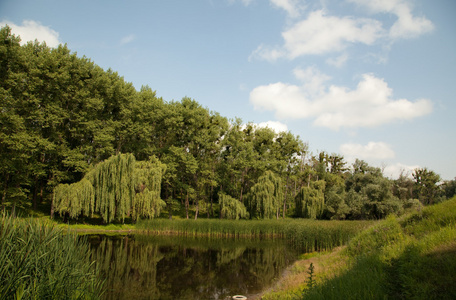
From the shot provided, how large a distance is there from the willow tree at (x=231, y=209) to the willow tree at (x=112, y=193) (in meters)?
7.77

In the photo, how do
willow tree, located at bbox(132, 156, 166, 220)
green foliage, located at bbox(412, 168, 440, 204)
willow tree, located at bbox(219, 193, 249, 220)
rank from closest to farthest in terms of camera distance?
1. willow tree, located at bbox(132, 156, 166, 220)
2. willow tree, located at bbox(219, 193, 249, 220)
3. green foliage, located at bbox(412, 168, 440, 204)

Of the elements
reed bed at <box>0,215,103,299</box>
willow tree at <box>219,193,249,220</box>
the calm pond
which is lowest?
the calm pond

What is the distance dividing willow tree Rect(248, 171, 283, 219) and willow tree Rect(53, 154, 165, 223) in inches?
478

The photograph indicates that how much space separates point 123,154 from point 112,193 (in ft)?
14.0

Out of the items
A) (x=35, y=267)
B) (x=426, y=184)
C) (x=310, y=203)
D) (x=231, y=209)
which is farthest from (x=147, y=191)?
(x=426, y=184)

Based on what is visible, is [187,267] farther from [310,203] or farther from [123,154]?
[310,203]

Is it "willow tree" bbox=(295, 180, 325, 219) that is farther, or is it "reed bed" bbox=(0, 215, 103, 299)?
"willow tree" bbox=(295, 180, 325, 219)

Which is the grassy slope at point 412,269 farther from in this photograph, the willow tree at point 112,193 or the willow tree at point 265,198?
the willow tree at point 265,198

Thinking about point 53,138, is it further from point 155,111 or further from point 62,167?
point 155,111

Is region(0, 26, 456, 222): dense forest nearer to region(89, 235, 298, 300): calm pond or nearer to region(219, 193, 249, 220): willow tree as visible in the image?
region(219, 193, 249, 220): willow tree

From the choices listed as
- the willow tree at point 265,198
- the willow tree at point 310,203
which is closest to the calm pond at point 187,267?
the willow tree at point 265,198

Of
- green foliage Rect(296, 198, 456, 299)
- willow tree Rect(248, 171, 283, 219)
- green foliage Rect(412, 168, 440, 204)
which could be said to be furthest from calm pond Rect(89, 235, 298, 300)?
green foliage Rect(412, 168, 440, 204)

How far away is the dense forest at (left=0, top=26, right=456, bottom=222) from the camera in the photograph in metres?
24.9

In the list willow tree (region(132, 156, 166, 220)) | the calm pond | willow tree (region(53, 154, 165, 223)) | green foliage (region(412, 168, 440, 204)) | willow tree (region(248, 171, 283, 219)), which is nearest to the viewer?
the calm pond
